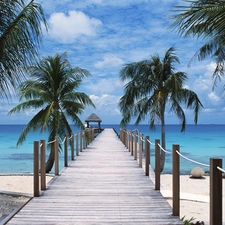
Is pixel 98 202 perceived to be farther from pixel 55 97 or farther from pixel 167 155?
pixel 167 155

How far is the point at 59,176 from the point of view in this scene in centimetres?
945

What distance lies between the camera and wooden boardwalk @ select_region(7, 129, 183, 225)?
545cm

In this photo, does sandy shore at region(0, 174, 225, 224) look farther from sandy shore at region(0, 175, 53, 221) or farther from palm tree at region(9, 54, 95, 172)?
palm tree at region(9, 54, 95, 172)

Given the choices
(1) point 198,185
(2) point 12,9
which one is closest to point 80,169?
(2) point 12,9

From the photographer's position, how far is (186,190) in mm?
14383

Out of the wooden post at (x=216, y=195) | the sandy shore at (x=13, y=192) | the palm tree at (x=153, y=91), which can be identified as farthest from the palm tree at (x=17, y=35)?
the palm tree at (x=153, y=91)

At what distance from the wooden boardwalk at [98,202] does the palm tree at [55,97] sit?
6.86m

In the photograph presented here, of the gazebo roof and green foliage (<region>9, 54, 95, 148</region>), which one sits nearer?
green foliage (<region>9, 54, 95, 148</region>)

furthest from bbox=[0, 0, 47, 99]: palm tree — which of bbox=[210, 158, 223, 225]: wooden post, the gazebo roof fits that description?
the gazebo roof

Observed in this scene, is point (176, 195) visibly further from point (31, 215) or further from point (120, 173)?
point (120, 173)

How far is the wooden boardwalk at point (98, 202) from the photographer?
545 centimetres

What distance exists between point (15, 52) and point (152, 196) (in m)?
4.23

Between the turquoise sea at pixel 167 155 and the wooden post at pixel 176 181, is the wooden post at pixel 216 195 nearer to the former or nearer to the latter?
the wooden post at pixel 176 181

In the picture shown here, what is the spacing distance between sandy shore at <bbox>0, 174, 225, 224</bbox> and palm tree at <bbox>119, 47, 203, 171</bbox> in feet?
14.7
